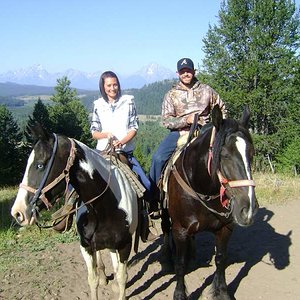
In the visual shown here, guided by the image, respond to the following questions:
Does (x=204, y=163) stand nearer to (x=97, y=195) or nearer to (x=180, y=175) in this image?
(x=180, y=175)

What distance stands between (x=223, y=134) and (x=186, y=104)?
1.79 meters

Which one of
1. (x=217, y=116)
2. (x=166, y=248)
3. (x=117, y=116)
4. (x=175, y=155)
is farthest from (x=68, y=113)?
(x=217, y=116)

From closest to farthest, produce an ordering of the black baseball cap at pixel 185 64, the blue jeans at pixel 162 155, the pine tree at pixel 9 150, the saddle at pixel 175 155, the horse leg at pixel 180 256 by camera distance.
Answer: the horse leg at pixel 180 256, the saddle at pixel 175 155, the black baseball cap at pixel 185 64, the blue jeans at pixel 162 155, the pine tree at pixel 9 150

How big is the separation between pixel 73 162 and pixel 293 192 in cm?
840

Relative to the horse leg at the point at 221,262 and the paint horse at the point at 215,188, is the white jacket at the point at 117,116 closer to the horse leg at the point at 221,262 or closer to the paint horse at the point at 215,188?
the paint horse at the point at 215,188

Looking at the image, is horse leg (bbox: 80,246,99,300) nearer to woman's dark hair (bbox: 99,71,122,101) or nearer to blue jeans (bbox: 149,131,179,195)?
blue jeans (bbox: 149,131,179,195)

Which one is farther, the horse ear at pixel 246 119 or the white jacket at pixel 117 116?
the white jacket at pixel 117 116

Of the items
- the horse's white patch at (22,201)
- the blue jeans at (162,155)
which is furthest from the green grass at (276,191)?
the horse's white patch at (22,201)

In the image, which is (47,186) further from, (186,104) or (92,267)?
(186,104)

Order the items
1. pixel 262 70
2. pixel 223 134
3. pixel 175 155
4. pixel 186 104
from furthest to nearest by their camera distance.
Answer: pixel 262 70 < pixel 186 104 < pixel 175 155 < pixel 223 134

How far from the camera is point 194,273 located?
18.6 ft

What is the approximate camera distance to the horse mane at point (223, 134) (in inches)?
133

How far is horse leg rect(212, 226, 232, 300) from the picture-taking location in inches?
180

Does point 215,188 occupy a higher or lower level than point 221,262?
higher
